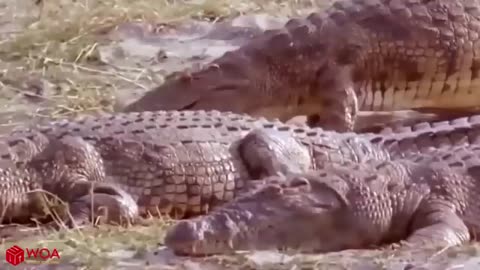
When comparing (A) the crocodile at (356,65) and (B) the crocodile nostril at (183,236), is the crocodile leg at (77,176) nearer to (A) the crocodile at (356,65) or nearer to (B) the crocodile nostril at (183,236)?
(B) the crocodile nostril at (183,236)

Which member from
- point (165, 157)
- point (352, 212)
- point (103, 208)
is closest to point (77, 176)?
point (103, 208)

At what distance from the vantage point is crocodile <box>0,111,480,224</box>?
543 cm

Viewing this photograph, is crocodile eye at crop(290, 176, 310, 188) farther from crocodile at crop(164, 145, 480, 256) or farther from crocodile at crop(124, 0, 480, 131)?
crocodile at crop(124, 0, 480, 131)

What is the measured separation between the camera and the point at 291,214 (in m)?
4.61

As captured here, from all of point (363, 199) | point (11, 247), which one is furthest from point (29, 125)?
point (363, 199)

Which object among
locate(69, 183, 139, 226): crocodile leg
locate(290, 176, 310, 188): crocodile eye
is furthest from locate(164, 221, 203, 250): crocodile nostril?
locate(69, 183, 139, 226): crocodile leg

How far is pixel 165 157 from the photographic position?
549cm

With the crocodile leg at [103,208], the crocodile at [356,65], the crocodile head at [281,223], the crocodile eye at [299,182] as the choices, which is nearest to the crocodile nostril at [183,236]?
the crocodile head at [281,223]

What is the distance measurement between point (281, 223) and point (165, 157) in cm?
100

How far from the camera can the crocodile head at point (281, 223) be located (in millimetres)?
4477

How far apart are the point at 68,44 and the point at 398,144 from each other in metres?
2.80

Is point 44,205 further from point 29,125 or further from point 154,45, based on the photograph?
point 154,45

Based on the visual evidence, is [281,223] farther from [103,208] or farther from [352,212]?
[103,208]

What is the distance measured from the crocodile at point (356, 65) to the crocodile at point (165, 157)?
40.0 inches
